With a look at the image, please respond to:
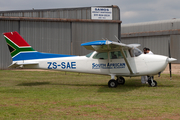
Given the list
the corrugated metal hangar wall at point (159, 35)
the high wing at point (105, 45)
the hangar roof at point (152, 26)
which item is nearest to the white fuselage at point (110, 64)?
the high wing at point (105, 45)

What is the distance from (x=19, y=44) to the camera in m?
12.1

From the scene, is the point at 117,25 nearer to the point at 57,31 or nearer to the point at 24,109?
the point at 57,31

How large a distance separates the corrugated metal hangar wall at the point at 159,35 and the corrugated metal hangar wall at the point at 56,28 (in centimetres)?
1244

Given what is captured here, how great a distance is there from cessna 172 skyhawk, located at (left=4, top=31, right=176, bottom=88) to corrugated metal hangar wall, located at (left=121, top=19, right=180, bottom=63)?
23148mm

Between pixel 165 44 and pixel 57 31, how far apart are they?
18.3 m

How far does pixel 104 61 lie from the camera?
447 inches

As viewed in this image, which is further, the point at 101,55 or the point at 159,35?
the point at 159,35

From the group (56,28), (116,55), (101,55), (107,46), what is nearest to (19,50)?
(101,55)

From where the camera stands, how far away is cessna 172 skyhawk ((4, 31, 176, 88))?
10797 mm

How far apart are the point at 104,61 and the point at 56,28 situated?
13876 millimetres

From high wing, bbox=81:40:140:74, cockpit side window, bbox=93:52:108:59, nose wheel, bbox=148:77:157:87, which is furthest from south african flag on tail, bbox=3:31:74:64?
nose wheel, bbox=148:77:157:87

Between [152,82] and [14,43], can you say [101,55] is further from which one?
[14,43]

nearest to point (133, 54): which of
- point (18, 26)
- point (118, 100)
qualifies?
point (118, 100)

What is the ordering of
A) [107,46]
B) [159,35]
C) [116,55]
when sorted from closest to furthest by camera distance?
[107,46] < [116,55] < [159,35]
